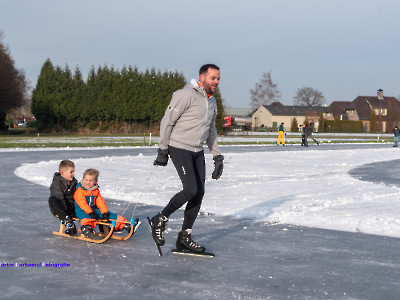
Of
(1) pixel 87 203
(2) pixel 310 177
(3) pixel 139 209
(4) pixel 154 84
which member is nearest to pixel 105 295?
(1) pixel 87 203

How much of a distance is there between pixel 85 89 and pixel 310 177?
55.7m

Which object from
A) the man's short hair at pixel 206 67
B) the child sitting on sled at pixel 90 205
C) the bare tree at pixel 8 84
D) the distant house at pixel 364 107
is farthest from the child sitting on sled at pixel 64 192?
the distant house at pixel 364 107

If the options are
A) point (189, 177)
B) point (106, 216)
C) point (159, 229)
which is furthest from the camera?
point (106, 216)

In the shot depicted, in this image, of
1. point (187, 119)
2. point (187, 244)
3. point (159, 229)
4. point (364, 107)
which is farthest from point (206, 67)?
point (364, 107)

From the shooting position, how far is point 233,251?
590 centimetres

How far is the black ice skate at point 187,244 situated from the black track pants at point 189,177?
19cm

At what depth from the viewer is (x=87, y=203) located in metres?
6.59

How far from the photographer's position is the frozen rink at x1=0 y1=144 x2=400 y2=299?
4457 mm

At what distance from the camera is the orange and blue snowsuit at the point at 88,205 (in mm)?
6387

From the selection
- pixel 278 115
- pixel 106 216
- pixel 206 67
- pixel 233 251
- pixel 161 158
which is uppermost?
pixel 278 115

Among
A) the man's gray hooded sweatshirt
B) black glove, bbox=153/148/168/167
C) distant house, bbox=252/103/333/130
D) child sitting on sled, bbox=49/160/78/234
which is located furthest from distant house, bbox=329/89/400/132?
black glove, bbox=153/148/168/167

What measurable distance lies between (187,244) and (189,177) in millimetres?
710

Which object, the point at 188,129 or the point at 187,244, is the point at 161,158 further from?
the point at 187,244

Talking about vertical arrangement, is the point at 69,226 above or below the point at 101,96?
below
